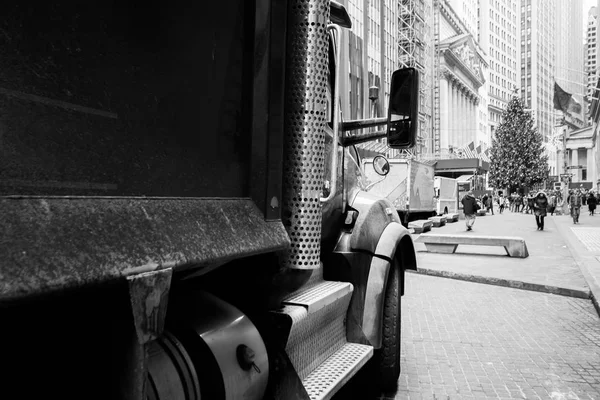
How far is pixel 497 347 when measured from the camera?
5.31 metres

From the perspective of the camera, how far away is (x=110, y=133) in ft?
4.28

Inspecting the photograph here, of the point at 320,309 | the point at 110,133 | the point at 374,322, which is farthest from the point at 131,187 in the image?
the point at 374,322

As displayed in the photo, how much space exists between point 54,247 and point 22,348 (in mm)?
316

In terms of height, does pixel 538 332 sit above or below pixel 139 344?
below

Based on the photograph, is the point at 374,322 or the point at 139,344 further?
the point at 374,322

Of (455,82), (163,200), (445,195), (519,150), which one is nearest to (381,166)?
(163,200)

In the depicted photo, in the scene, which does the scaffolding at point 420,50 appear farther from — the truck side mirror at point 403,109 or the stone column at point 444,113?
the truck side mirror at point 403,109

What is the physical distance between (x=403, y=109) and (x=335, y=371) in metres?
1.79

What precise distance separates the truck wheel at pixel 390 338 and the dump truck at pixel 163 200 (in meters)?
1.02

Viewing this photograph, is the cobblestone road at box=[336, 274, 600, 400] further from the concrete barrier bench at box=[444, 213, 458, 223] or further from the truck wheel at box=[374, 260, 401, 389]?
the concrete barrier bench at box=[444, 213, 458, 223]

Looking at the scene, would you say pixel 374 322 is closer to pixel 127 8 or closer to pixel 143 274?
pixel 143 274

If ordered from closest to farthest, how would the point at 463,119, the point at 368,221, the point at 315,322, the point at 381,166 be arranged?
the point at 315,322 < the point at 368,221 < the point at 381,166 < the point at 463,119

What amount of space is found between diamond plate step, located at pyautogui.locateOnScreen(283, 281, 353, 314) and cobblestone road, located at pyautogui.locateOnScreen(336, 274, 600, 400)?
54.2 inches

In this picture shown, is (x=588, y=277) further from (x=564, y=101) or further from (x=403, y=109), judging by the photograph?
(x=564, y=101)
